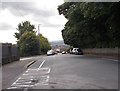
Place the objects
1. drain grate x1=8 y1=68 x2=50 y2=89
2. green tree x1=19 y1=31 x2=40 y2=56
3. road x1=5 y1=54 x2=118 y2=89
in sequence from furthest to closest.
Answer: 1. green tree x1=19 y1=31 x2=40 y2=56
2. drain grate x1=8 y1=68 x2=50 y2=89
3. road x1=5 y1=54 x2=118 y2=89

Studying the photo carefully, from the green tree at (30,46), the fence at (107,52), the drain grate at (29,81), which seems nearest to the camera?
the drain grate at (29,81)

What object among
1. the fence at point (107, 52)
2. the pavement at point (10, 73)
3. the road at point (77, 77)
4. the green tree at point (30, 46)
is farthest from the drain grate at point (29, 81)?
the green tree at point (30, 46)

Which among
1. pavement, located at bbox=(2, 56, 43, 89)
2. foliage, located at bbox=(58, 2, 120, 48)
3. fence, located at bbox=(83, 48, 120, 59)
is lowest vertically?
pavement, located at bbox=(2, 56, 43, 89)

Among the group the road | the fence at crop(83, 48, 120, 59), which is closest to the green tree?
the fence at crop(83, 48, 120, 59)

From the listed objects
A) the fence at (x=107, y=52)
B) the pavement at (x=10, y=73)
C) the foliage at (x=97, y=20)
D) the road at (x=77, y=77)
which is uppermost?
the foliage at (x=97, y=20)

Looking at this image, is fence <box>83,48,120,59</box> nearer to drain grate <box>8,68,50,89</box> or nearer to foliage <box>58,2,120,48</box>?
foliage <box>58,2,120,48</box>

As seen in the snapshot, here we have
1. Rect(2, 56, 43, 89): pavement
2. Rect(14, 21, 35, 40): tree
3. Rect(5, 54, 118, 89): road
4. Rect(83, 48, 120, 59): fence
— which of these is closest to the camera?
Rect(5, 54, 118, 89): road

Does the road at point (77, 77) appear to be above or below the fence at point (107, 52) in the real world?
below

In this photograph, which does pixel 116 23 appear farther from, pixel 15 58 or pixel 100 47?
pixel 100 47

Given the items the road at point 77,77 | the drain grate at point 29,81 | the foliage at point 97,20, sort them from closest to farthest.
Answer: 1. the road at point 77,77
2. the drain grate at point 29,81
3. the foliage at point 97,20

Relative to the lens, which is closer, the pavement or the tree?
the pavement

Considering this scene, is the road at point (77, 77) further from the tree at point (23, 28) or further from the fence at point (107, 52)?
the tree at point (23, 28)

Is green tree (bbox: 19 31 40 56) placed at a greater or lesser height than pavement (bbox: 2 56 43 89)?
greater

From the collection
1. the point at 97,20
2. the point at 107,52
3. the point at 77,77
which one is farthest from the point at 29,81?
the point at 107,52
